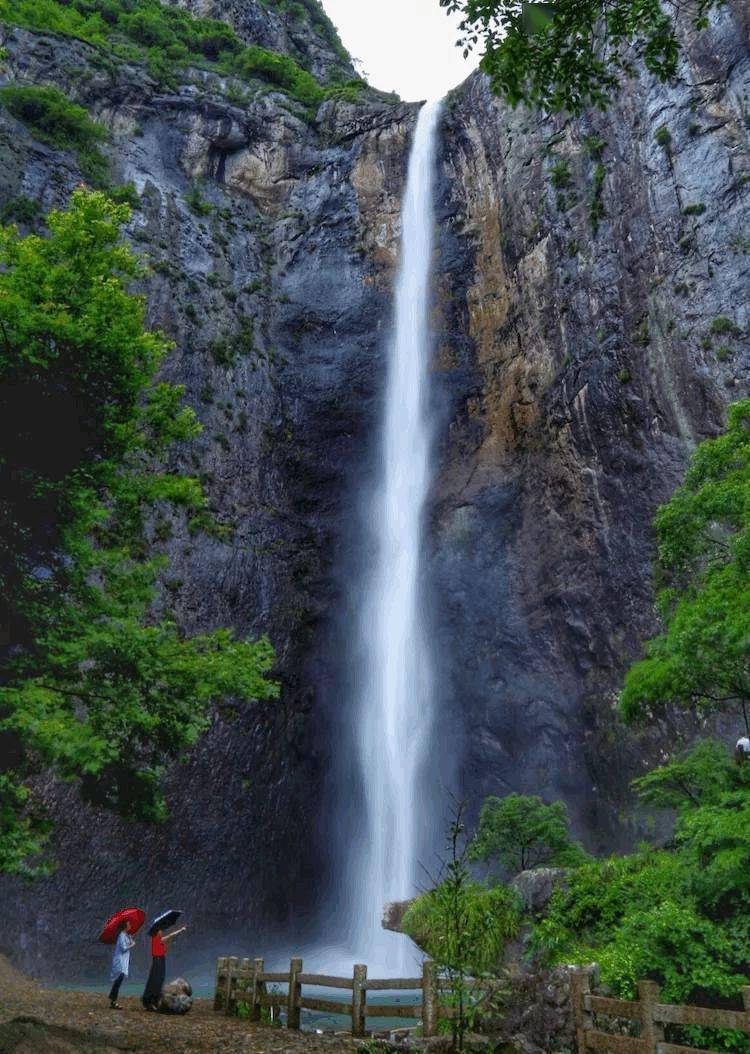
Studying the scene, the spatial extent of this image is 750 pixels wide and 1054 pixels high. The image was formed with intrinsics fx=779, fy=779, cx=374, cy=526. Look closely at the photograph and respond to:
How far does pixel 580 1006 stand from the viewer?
22.8 feet

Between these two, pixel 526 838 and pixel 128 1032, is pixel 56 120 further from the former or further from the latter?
pixel 128 1032

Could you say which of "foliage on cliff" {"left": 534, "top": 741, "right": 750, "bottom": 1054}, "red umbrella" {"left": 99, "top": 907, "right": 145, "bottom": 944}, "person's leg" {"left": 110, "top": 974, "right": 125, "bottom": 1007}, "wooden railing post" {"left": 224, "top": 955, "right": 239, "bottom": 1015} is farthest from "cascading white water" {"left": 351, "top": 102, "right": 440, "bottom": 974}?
"foliage on cliff" {"left": 534, "top": 741, "right": 750, "bottom": 1054}

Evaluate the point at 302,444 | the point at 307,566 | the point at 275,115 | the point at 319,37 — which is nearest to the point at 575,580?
the point at 307,566

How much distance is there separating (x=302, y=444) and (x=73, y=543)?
66.4ft

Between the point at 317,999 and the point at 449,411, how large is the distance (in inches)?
861

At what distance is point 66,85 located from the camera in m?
32.4

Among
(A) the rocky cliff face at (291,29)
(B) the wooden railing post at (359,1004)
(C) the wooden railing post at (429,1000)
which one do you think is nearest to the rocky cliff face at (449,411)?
(B) the wooden railing post at (359,1004)

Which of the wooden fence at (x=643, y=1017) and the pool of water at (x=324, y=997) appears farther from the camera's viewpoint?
Result: the pool of water at (x=324, y=997)

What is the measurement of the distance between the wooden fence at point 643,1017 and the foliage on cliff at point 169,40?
38976 mm

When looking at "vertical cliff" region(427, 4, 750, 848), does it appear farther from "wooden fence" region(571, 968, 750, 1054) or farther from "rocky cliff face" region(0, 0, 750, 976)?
"wooden fence" region(571, 968, 750, 1054)

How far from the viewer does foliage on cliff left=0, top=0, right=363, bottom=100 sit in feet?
117

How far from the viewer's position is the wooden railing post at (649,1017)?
20.2 ft

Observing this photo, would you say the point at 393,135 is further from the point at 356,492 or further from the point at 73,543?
the point at 73,543

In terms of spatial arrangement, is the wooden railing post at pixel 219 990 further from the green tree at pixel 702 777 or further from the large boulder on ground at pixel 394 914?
the green tree at pixel 702 777
